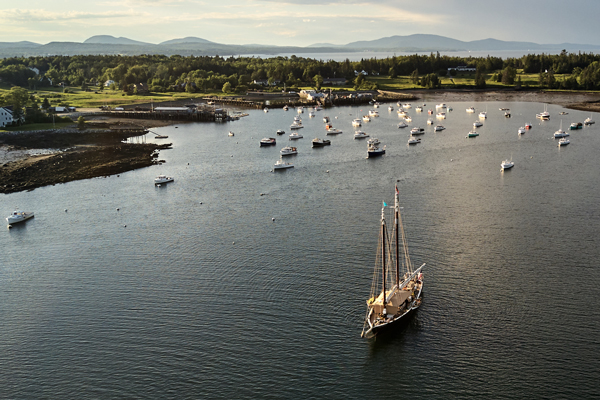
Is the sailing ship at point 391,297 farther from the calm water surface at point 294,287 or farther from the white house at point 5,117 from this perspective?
the white house at point 5,117

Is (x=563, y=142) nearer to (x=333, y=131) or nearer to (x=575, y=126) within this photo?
(x=575, y=126)

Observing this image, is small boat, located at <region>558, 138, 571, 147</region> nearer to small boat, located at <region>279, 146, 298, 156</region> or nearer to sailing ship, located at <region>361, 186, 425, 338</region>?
small boat, located at <region>279, 146, 298, 156</region>

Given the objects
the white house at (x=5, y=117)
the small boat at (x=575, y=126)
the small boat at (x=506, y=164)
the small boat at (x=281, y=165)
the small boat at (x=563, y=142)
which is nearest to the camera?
the small boat at (x=506, y=164)

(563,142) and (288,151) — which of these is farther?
(563,142)

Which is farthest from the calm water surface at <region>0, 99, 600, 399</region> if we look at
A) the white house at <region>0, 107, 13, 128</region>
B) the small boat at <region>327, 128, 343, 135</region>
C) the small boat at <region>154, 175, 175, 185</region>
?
the white house at <region>0, 107, 13, 128</region>

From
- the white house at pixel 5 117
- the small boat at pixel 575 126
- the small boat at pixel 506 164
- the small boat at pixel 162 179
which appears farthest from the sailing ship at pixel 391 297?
the white house at pixel 5 117

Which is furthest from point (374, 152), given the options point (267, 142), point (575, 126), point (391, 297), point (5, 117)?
point (5, 117)
